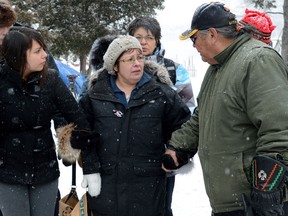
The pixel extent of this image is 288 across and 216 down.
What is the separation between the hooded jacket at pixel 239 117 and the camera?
1.97 metres

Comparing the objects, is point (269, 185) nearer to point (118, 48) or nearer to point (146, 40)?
point (118, 48)

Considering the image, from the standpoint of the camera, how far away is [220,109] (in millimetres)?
2242

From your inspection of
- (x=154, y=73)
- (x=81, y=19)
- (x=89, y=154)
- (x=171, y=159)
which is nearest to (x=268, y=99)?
(x=171, y=159)

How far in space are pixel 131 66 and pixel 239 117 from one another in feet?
3.44

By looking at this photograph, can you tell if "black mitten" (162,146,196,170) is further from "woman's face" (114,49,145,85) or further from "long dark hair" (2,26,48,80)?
"long dark hair" (2,26,48,80)

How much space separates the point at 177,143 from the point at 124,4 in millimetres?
21430

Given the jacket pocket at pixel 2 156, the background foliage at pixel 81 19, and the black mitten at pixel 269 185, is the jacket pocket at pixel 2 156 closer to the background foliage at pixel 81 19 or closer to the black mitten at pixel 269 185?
the black mitten at pixel 269 185

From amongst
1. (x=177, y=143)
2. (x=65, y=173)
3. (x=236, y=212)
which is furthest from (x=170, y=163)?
(x=65, y=173)

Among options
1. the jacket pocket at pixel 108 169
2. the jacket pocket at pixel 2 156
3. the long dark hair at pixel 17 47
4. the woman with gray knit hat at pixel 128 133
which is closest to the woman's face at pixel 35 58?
the long dark hair at pixel 17 47

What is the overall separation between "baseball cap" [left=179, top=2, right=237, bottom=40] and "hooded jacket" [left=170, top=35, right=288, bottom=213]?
0.44ft

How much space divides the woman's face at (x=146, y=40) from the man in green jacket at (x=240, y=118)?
117 cm

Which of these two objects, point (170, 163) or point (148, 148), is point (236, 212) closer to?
point (170, 163)

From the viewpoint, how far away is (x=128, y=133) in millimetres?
2865

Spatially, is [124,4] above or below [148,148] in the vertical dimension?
above
